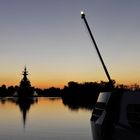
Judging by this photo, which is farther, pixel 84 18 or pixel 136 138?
pixel 84 18

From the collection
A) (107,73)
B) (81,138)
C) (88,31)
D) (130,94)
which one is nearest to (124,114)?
(130,94)

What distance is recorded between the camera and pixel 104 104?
22.8 metres

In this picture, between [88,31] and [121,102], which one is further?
[88,31]

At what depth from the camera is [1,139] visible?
39812 mm

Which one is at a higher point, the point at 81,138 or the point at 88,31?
the point at 88,31

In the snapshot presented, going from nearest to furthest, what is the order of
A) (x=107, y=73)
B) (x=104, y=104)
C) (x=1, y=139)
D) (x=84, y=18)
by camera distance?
(x=104, y=104) → (x=107, y=73) → (x=84, y=18) → (x=1, y=139)

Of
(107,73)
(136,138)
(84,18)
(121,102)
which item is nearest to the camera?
(136,138)

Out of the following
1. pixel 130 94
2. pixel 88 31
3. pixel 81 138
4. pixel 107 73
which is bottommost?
pixel 81 138

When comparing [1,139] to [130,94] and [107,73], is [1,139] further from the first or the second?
[130,94]

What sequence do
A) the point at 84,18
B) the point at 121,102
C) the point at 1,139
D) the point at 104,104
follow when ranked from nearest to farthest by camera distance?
1. the point at 121,102
2. the point at 104,104
3. the point at 84,18
4. the point at 1,139

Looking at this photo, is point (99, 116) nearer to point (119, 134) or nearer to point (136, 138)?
point (119, 134)

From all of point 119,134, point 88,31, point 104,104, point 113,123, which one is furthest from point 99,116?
point 88,31

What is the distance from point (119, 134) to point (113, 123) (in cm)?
141

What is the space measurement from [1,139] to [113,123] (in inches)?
840
